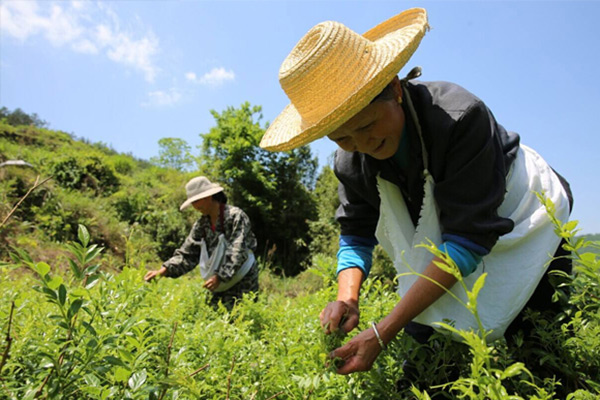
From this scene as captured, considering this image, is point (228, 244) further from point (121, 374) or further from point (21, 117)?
point (21, 117)

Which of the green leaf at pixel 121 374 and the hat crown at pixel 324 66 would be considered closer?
the green leaf at pixel 121 374

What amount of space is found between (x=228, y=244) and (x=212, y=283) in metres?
0.49

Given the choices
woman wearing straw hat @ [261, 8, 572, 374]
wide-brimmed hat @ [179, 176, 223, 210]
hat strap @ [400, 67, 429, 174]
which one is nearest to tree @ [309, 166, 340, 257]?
wide-brimmed hat @ [179, 176, 223, 210]

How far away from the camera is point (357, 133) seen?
1.39 meters

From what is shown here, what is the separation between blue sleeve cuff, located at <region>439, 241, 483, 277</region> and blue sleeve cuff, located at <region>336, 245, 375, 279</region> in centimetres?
50

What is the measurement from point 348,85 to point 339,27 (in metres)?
0.24

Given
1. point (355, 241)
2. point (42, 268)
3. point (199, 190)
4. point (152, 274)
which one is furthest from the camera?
point (199, 190)

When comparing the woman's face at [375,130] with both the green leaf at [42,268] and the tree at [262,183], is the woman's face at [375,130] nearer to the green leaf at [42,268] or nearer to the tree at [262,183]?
the green leaf at [42,268]

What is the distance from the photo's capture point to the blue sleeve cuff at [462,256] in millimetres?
1315

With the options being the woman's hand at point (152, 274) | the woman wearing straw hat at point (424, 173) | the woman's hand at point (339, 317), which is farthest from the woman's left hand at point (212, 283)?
the woman's hand at point (339, 317)

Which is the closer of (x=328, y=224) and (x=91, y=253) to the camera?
(x=91, y=253)

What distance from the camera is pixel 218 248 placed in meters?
4.25

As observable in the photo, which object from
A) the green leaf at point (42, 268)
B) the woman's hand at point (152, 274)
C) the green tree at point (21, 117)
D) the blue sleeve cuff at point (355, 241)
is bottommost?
the blue sleeve cuff at point (355, 241)

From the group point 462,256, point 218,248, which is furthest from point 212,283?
point 462,256
